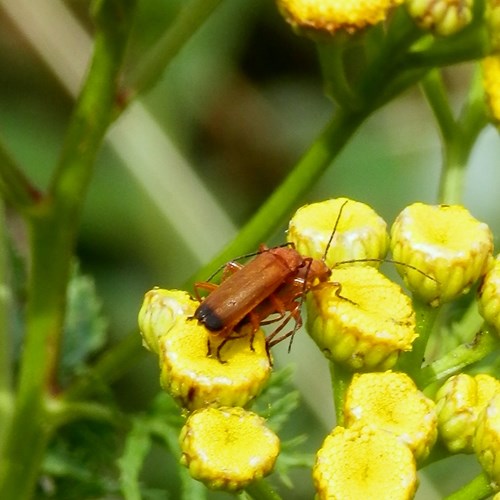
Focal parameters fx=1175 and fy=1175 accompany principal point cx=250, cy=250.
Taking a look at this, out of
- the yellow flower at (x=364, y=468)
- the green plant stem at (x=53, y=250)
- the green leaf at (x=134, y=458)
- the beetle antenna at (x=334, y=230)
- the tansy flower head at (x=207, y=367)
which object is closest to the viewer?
the yellow flower at (x=364, y=468)

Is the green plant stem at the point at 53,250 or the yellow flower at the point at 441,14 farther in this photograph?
the green plant stem at the point at 53,250

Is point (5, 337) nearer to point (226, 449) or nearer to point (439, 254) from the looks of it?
point (226, 449)

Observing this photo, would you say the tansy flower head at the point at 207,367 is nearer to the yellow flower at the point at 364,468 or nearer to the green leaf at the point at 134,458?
the yellow flower at the point at 364,468

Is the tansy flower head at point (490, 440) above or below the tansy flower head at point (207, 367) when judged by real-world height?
below

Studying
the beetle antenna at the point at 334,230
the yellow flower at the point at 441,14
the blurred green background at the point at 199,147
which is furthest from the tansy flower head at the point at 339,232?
the blurred green background at the point at 199,147

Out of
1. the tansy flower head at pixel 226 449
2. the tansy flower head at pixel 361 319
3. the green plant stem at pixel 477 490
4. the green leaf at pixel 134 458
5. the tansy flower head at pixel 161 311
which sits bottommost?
the green leaf at pixel 134 458

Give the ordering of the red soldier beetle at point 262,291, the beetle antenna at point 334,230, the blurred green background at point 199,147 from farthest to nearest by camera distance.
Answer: the blurred green background at point 199,147, the beetle antenna at point 334,230, the red soldier beetle at point 262,291

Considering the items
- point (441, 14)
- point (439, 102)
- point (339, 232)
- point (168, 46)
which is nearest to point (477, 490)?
point (339, 232)
